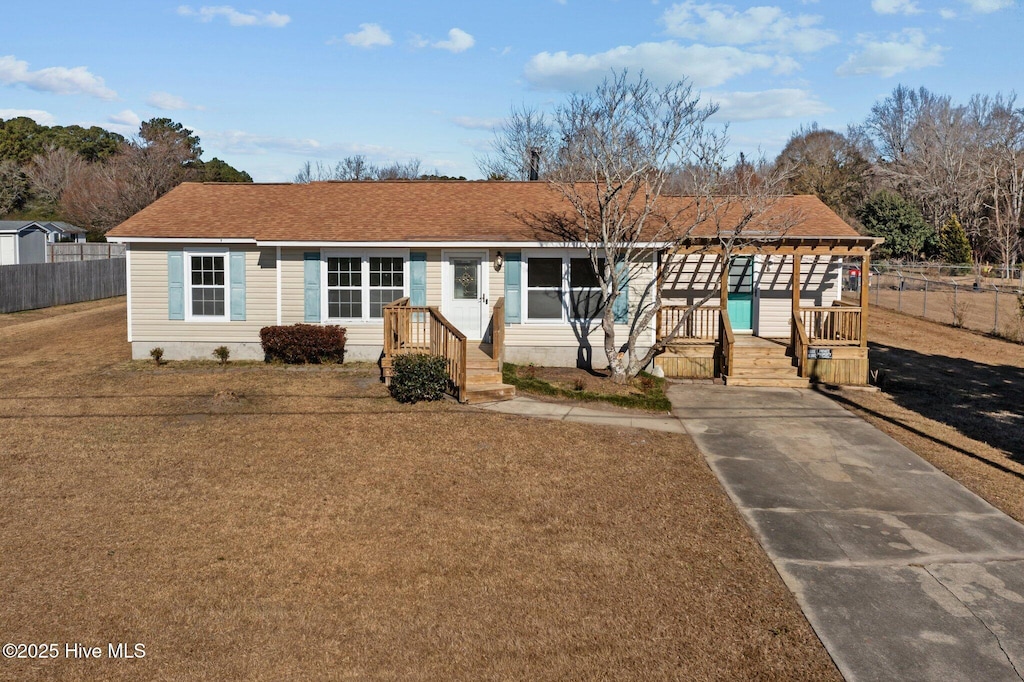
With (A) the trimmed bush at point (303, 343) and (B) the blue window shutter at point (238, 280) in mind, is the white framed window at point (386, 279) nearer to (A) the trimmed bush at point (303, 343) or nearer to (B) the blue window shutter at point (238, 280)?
(A) the trimmed bush at point (303, 343)

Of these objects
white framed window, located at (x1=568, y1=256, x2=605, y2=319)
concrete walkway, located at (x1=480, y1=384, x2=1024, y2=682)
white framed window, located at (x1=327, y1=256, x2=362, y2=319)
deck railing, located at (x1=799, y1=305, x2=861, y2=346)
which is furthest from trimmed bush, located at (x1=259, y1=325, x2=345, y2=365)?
deck railing, located at (x1=799, y1=305, x2=861, y2=346)

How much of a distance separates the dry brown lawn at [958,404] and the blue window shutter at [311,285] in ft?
35.3

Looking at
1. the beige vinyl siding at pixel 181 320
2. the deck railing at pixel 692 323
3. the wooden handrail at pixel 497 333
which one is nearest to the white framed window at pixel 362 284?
the beige vinyl siding at pixel 181 320

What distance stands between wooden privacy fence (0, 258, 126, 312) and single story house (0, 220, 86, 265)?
8.57 m

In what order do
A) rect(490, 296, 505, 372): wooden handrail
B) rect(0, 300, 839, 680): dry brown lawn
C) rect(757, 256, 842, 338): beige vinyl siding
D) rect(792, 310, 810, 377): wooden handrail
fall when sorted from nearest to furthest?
rect(0, 300, 839, 680): dry brown lawn → rect(490, 296, 505, 372): wooden handrail → rect(792, 310, 810, 377): wooden handrail → rect(757, 256, 842, 338): beige vinyl siding

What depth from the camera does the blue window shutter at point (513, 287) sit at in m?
16.5

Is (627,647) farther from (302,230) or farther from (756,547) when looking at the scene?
(302,230)

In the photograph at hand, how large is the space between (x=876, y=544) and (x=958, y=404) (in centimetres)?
810

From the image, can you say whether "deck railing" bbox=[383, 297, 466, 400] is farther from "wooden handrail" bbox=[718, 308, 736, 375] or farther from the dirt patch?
"wooden handrail" bbox=[718, 308, 736, 375]

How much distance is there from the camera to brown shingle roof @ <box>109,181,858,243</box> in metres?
16.5

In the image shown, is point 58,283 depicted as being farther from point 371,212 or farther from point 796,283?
point 796,283

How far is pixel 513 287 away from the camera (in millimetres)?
16531

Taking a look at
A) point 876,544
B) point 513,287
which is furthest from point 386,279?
point 876,544

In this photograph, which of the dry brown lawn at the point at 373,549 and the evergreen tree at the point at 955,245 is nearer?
the dry brown lawn at the point at 373,549
